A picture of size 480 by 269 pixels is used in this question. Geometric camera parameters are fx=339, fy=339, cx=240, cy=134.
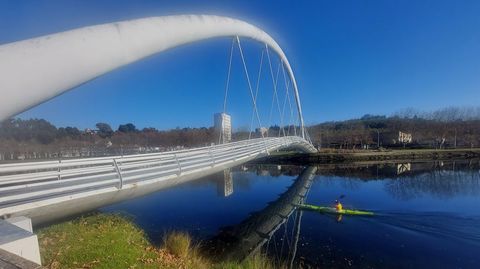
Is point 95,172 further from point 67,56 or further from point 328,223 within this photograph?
point 328,223

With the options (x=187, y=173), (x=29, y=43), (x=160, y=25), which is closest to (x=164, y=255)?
(x=187, y=173)

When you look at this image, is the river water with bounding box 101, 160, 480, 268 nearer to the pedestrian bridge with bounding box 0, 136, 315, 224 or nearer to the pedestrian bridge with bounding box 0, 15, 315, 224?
the pedestrian bridge with bounding box 0, 136, 315, 224

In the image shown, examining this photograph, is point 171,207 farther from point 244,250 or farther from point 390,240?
point 390,240

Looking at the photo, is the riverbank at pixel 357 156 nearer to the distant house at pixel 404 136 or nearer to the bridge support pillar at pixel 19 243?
the distant house at pixel 404 136

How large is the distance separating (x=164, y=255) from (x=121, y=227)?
115 inches

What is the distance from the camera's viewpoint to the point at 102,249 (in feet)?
23.4

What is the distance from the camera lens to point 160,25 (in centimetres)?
651

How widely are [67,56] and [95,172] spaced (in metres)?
3.42

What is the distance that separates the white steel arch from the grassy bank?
9.25 feet

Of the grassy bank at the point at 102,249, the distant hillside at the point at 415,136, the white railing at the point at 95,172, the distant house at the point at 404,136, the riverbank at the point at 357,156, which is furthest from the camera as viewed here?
the distant house at the point at 404,136

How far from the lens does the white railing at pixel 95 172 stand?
18.1 feet

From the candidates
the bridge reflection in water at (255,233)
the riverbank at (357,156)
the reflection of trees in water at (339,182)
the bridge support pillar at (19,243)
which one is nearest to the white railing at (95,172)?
the bridge support pillar at (19,243)

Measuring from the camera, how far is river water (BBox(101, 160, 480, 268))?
426 inches

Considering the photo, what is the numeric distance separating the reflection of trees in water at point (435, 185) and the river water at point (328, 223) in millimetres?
69
